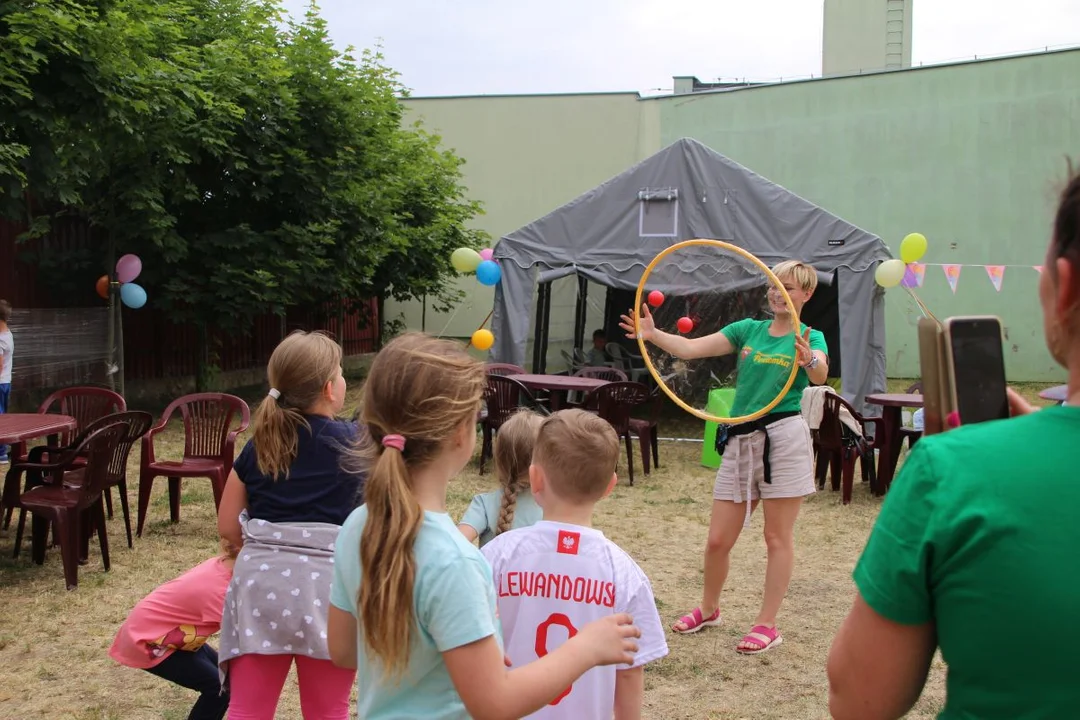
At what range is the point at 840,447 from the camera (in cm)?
766

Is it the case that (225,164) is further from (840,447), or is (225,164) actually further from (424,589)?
(424,589)

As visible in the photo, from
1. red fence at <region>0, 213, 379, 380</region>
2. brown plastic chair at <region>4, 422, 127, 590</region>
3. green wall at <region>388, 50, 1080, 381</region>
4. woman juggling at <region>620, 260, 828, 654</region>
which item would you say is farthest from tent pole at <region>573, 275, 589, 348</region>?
woman juggling at <region>620, 260, 828, 654</region>

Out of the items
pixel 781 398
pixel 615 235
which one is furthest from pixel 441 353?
pixel 615 235

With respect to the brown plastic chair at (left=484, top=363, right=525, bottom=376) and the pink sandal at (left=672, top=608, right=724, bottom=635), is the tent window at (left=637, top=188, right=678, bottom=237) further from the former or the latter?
the pink sandal at (left=672, top=608, right=724, bottom=635)

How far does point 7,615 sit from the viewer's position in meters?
4.57

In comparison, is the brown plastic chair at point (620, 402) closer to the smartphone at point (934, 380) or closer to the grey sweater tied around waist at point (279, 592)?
the grey sweater tied around waist at point (279, 592)

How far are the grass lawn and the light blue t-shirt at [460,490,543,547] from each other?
127 centimetres

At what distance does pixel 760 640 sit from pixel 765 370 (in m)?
1.21

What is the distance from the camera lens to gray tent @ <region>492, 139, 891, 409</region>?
948cm

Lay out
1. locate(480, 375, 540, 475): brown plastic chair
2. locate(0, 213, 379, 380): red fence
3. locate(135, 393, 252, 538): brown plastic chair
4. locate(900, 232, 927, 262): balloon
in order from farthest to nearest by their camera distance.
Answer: locate(0, 213, 379, 380): red fence, locate(900, 232, 927, 262): balloon, locate(480, 375, 540, 475): brown plastic chair, locate(135, 393, 252, 538): brown plastic chair

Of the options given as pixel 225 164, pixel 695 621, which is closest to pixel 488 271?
pixel 225 164

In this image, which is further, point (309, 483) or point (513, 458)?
point (513, 458)

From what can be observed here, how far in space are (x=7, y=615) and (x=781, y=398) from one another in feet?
12.6

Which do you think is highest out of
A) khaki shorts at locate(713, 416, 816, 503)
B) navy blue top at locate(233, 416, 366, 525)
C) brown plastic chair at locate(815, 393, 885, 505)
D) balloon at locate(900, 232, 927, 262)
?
balloon at locate(900, 232, 927, 262)
